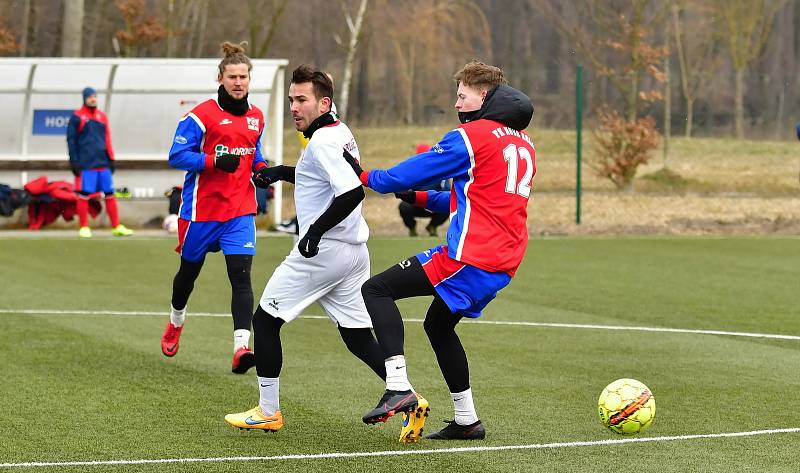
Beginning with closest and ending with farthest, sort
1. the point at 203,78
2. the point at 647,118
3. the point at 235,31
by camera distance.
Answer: the point at 203,78 < the point at 647,118 < the point at 235,31

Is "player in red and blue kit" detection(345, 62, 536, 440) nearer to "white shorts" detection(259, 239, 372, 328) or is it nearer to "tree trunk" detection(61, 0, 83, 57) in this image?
"white shorts" detection(259, 239, 372, 328)

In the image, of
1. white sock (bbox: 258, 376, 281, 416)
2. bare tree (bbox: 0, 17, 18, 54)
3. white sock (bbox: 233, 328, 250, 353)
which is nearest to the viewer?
white sock (bbox: 258, 376, 281, 416)

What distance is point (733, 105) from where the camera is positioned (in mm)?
27875

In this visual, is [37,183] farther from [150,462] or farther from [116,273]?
[150,462]

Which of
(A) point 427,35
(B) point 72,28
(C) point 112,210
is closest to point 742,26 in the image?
(A) point 427,35

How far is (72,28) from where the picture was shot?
97.4ft

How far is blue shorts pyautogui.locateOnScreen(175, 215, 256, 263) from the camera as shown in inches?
355

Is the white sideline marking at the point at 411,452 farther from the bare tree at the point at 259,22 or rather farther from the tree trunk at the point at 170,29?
the bare tree at the point at 259,22

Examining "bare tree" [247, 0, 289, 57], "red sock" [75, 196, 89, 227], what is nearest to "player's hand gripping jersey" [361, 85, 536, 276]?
"red sock" [75, 196, 89, 227]

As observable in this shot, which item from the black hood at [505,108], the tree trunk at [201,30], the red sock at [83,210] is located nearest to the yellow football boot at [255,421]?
the black hood at [505,108]

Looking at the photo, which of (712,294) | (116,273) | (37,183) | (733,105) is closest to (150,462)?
(712,294)

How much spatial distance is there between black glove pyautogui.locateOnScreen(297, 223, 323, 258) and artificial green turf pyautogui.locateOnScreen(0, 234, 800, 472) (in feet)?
2.95

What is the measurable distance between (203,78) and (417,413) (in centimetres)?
1792

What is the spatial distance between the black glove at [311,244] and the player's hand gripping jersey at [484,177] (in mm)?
349
